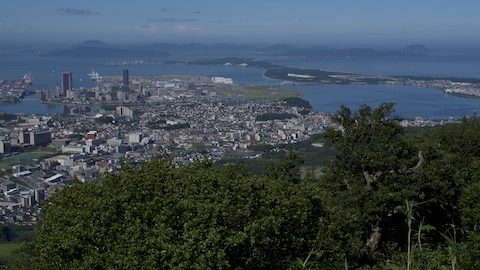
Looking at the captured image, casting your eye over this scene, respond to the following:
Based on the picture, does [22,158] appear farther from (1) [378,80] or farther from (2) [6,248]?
(1) [378,80]

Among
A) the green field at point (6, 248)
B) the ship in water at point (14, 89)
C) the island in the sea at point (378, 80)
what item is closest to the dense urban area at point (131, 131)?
the green field at point (6, 248)

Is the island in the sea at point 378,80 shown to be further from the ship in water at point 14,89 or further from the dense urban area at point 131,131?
the ship in water at point 14,89

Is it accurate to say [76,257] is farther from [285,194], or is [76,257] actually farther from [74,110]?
[74,110]

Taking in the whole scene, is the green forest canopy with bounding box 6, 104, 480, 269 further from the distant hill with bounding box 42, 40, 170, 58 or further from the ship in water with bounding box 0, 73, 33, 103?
the distant hill with bounding box 42, 40, 170, 58

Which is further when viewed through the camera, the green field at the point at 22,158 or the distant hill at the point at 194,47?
the distant hill at the point at 194,47

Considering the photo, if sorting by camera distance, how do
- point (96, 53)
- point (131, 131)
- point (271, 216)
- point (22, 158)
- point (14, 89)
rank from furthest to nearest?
point (96, 53) → point (14, 89) → point (131, 131) → point (22, 158) → point (271, 216)

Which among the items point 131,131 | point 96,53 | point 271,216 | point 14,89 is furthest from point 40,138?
point 96,53

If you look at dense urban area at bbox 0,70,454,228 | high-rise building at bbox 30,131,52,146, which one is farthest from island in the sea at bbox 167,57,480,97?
high-rise building at bbox 30,131,52,146
